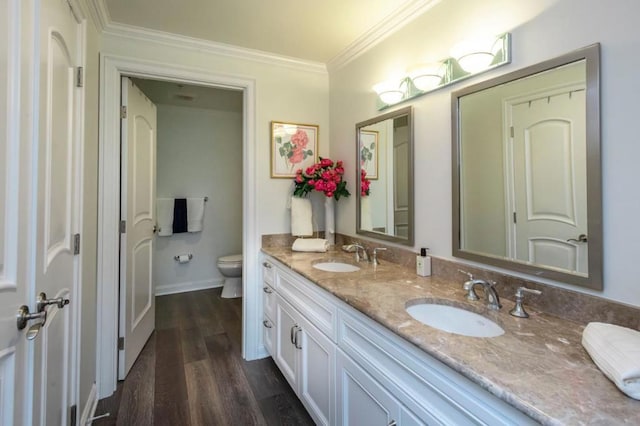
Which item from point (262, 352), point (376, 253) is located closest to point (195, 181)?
point (262, 352)

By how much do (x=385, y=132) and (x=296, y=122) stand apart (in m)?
0.84

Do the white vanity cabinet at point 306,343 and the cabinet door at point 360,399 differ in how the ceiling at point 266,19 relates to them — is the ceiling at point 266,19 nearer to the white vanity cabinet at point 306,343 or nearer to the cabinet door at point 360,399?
the white vanity cabinet at point 306,343

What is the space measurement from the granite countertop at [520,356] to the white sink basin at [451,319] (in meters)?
0.03

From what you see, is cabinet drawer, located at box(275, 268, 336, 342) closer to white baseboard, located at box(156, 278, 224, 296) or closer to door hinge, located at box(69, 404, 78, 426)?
door hinge, located at box(69, 404, 78, 426)

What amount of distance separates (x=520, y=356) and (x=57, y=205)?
1647 mm

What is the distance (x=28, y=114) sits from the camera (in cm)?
91

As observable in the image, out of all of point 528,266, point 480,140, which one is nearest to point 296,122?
point 480,140

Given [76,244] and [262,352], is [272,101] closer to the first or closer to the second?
[76,244]

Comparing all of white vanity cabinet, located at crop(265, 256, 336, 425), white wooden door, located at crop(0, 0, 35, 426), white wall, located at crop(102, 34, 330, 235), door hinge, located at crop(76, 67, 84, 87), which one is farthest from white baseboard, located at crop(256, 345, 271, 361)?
door hinge, located at crop(76, 67, 84, 87)

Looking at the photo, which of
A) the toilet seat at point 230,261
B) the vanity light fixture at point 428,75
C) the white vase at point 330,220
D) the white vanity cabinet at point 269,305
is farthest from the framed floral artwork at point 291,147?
the toilet seat at point 230,261

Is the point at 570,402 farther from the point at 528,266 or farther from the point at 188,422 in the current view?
the point at 188,422

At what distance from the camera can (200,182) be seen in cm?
407

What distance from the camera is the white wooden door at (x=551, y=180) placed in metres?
1.09

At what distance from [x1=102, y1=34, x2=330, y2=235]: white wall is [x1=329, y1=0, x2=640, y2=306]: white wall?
0.59m
